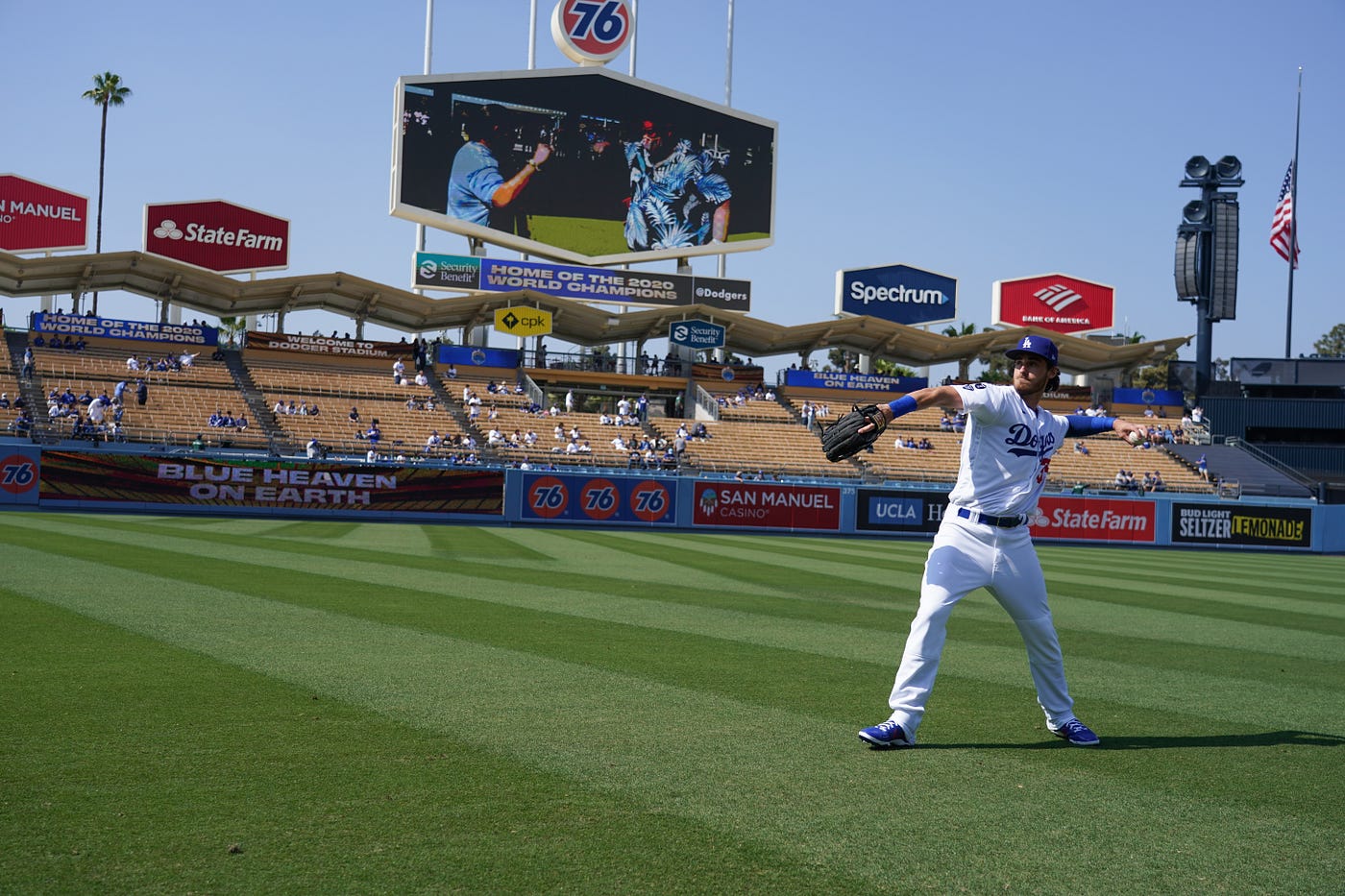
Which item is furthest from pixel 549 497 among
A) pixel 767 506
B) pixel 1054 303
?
pixel 1054 303

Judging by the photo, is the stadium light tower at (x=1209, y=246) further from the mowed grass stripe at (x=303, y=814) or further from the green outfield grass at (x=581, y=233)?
the mowed grass stripe at (x=303, y=814)

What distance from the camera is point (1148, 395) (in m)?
50.0

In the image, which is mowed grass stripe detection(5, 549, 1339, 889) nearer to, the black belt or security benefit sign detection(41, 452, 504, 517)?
the black belt

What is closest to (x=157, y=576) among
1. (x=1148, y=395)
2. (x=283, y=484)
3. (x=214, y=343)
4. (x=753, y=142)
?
(x=283, y=484)

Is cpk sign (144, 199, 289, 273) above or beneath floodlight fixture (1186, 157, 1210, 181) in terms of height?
beneath

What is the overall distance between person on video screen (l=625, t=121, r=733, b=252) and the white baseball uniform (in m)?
37.6

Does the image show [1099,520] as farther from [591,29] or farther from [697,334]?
[591,29]

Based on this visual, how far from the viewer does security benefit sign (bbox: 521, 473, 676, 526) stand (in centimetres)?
2878

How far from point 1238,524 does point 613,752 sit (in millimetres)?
32017

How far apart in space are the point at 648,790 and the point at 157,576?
880cm

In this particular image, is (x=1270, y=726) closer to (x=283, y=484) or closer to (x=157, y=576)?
(x=157, y=576)

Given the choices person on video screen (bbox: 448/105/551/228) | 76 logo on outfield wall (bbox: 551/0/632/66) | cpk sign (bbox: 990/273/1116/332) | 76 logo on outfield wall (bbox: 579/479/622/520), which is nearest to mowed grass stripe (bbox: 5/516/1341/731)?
76 logo on outfield wall (bbox: 579/479/622/520)

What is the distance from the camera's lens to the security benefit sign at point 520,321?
42.2 m

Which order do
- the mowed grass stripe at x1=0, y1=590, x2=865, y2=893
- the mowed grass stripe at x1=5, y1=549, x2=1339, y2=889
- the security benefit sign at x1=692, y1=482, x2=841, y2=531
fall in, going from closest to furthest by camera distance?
the mowed grass stripe at x1=0, y1=590, x2=865, y2=893 < the mowed grass stripe at x1=5, y1=549, x2=1339, y2=889 < the security benefit sign at x1=692, y1=482, x2=841, y2=531
